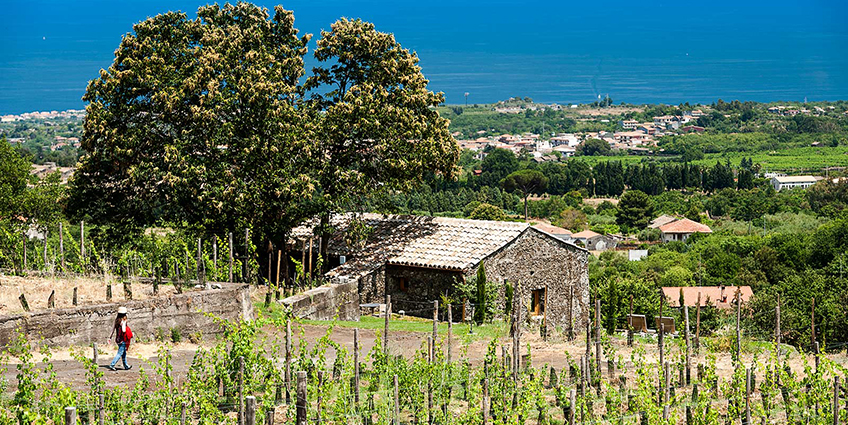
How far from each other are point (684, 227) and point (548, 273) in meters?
75.3

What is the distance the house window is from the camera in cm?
2750

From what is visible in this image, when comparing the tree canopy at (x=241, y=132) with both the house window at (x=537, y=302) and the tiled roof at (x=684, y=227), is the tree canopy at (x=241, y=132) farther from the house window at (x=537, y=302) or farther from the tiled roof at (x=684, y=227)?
the tiled roof at (x=684, y=227)

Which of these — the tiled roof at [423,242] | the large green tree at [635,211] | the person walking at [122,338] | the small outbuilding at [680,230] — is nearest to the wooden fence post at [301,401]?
the person walking at [122,338]

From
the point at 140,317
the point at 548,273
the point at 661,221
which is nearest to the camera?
the point at 140,317

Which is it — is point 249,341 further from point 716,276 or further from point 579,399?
point 716,276

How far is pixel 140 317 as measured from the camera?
17.3m

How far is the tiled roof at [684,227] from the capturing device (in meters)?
97.6

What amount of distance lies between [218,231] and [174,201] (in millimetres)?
1405

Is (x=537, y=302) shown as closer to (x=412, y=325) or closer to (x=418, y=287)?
(x=418, y=287)

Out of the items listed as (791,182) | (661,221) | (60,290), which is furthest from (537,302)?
(791,182)

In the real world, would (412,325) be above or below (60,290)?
below

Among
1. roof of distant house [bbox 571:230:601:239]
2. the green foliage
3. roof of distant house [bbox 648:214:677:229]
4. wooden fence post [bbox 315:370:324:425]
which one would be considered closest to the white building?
roof of distant house [bbox 648:214:677:229]

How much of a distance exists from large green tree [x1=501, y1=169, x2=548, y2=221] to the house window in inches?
3979

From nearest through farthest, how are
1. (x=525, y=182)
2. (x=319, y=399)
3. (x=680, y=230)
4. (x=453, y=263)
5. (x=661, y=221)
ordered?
(x=319, y=399), (x=453, y=263), (x=680, y=230), (x=661, y=221), (x=525, y=182)
